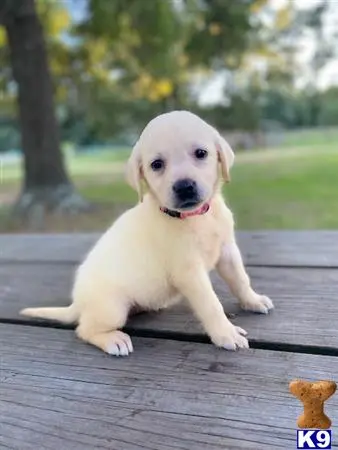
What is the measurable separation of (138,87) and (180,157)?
670 cm

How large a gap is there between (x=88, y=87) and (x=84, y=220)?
331 centimetres

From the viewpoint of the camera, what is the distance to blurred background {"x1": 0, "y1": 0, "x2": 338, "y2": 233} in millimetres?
4332

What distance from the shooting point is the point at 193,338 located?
92 centimetres

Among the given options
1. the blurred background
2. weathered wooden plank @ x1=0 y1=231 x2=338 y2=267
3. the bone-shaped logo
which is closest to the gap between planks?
the bone-shaped logo

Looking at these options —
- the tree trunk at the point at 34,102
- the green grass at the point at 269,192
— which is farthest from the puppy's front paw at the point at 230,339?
the tree trunk at the point at 34,102

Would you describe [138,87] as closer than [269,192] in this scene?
No

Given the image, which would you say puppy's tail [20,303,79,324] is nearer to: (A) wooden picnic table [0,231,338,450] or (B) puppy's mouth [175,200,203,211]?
(A) wooden picnic table [0,231,338,450]

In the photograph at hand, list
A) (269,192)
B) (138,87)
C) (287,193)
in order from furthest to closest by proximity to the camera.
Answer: (138,87)
(269,192)
(287,193)

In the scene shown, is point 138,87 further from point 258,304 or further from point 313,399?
point 313,399

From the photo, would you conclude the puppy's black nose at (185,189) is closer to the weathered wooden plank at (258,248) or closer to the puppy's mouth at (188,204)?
the puppy's mouth at (188,204)

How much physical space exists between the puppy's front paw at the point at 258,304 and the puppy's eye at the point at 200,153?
0.93 ft

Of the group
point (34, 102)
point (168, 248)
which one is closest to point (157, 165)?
point (168, 248)

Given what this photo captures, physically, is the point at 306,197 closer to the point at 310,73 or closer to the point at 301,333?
the point at 301,333

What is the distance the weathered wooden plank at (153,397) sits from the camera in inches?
24.6
